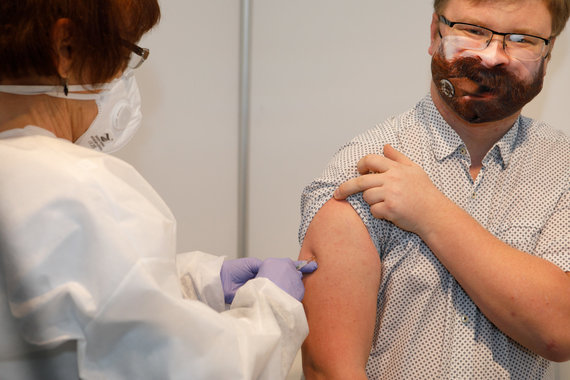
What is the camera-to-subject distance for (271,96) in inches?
97.1

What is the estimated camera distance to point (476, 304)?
1266mm

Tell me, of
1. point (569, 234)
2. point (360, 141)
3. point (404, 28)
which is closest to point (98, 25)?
point (360, 141)

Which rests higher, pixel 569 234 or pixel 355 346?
pixel 569 234

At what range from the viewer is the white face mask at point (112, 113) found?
3.73 ft

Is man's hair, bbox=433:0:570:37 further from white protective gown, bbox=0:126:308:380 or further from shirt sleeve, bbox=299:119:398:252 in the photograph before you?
white protective gown, bbox=0:126:308:380

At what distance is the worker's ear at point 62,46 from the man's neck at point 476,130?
858 mm

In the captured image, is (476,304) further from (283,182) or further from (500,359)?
(283,182)

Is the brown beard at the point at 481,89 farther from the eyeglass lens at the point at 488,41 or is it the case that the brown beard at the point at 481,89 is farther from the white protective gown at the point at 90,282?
the white protective gown at the point at 90,282

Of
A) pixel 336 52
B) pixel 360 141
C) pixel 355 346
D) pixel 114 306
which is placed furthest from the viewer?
pixel 336 52

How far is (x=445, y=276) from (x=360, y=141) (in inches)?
15.3

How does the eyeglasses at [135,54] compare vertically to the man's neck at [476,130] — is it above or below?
above

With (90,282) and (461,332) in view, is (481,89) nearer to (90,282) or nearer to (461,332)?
(461,332)

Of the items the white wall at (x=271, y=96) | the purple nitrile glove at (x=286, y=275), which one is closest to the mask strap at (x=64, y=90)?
the purple nitrile glove at (x=286, y=275)

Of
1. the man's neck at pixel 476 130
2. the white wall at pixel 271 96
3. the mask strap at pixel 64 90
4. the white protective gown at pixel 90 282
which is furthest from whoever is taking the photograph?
the white wall at pixel 271 96
